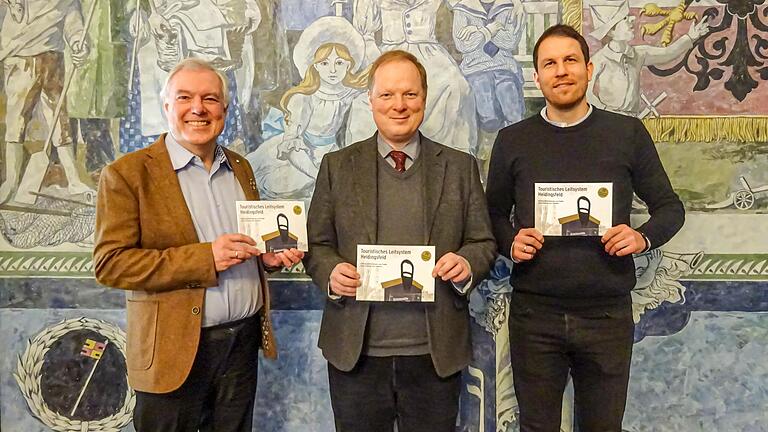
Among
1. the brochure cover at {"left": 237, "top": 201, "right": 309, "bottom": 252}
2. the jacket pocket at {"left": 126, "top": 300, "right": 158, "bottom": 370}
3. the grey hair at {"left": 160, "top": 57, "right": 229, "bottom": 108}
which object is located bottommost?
the jacket pocket at {"left": 126, "top": 300, "right": 158, "bottom": 370}

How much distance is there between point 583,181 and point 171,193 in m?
1.38

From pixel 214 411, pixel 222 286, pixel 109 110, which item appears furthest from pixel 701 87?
pixel 109 110

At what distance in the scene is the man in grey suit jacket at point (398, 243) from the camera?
1.89 m

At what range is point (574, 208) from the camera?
6.38ft

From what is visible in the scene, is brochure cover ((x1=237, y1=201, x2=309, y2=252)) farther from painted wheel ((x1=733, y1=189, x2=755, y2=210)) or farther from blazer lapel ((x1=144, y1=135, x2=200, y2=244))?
painted wheel ((x1=733, y1=189, x2=755, y2=210))

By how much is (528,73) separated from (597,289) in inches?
43.7

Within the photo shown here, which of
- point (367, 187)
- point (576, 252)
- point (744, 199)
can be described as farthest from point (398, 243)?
point (744, 199)

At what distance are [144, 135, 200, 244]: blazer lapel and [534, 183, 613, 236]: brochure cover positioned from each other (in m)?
1.16

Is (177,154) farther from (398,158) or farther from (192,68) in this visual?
(398,158)

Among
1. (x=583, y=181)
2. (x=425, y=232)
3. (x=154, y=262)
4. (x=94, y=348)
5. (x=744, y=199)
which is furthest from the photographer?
(x=94, y=348)

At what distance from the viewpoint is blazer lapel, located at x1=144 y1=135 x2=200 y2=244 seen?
1850mm

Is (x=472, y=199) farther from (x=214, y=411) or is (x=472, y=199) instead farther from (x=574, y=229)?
(x=214, y=411)

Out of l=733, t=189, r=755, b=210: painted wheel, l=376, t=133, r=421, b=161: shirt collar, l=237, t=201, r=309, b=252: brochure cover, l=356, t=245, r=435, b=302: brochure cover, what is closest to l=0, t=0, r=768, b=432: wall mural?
l=733, t=189, r=755, b=210: painted wheel

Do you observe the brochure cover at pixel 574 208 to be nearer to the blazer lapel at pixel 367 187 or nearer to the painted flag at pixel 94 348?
the blazer lapel at pixel 367 187
